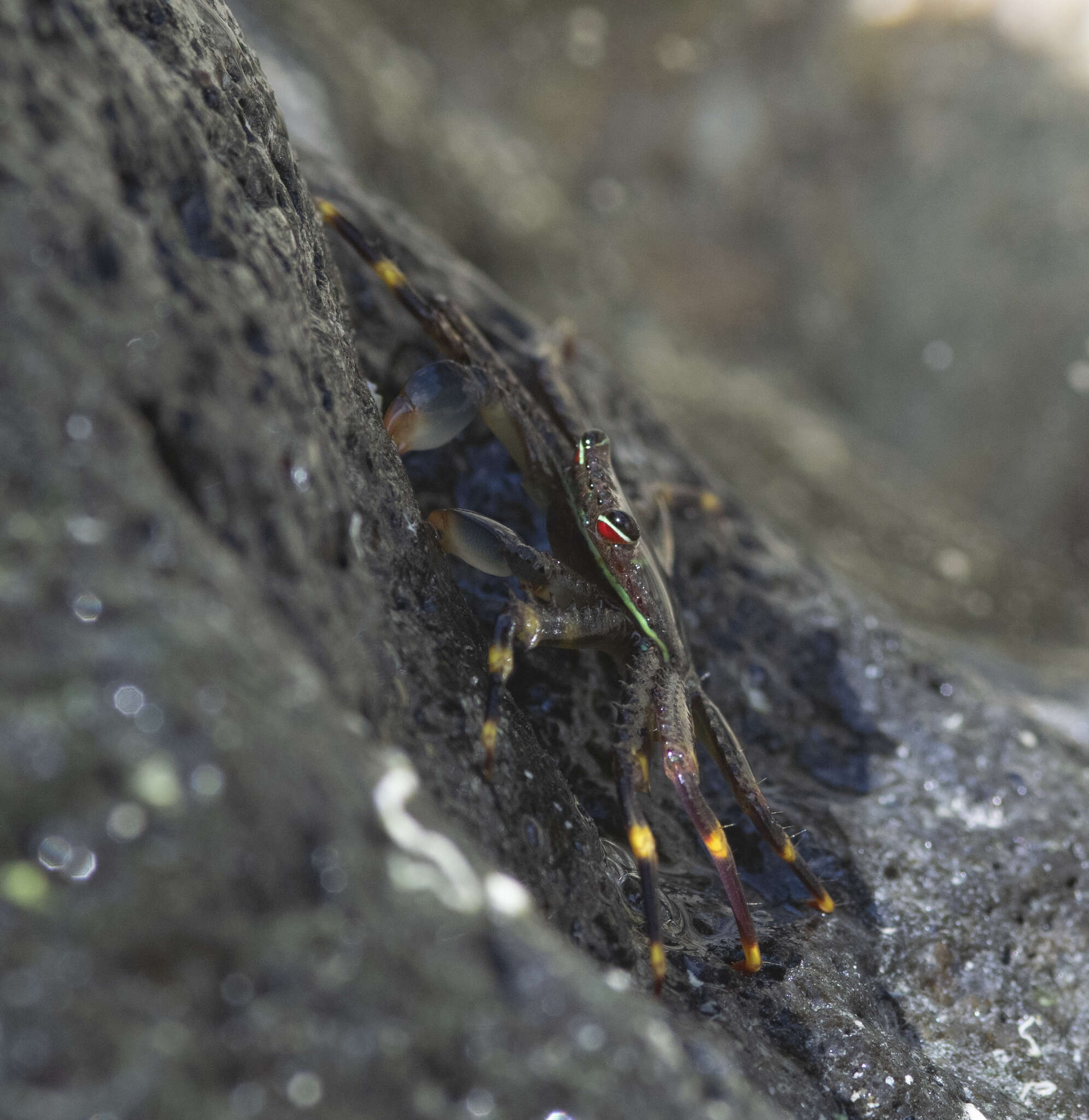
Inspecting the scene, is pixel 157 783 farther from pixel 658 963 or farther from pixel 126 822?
pixel 658 963

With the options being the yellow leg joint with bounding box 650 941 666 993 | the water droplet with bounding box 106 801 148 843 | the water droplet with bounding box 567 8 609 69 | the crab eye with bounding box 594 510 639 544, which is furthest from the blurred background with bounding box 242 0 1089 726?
the water droplet with bounding box 106 801 148 843

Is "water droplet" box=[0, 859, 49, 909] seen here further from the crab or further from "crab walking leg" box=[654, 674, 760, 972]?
"crab walking leg" box=[654, 674, 760, 972]

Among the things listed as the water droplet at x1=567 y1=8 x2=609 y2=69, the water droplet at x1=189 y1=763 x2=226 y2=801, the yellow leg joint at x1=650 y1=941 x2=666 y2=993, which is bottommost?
the yellow leg joint at x1=650 y1=941 x2=666 y2=993

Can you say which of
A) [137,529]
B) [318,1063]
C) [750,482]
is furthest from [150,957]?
[750,482]

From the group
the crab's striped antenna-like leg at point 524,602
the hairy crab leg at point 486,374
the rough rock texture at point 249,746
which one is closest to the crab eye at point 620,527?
the crab's striped antenna-like leg at point 524,602

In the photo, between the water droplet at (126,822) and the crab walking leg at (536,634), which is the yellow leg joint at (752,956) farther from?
the water droplet at (126,822)

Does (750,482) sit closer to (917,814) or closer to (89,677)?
(917,814)
